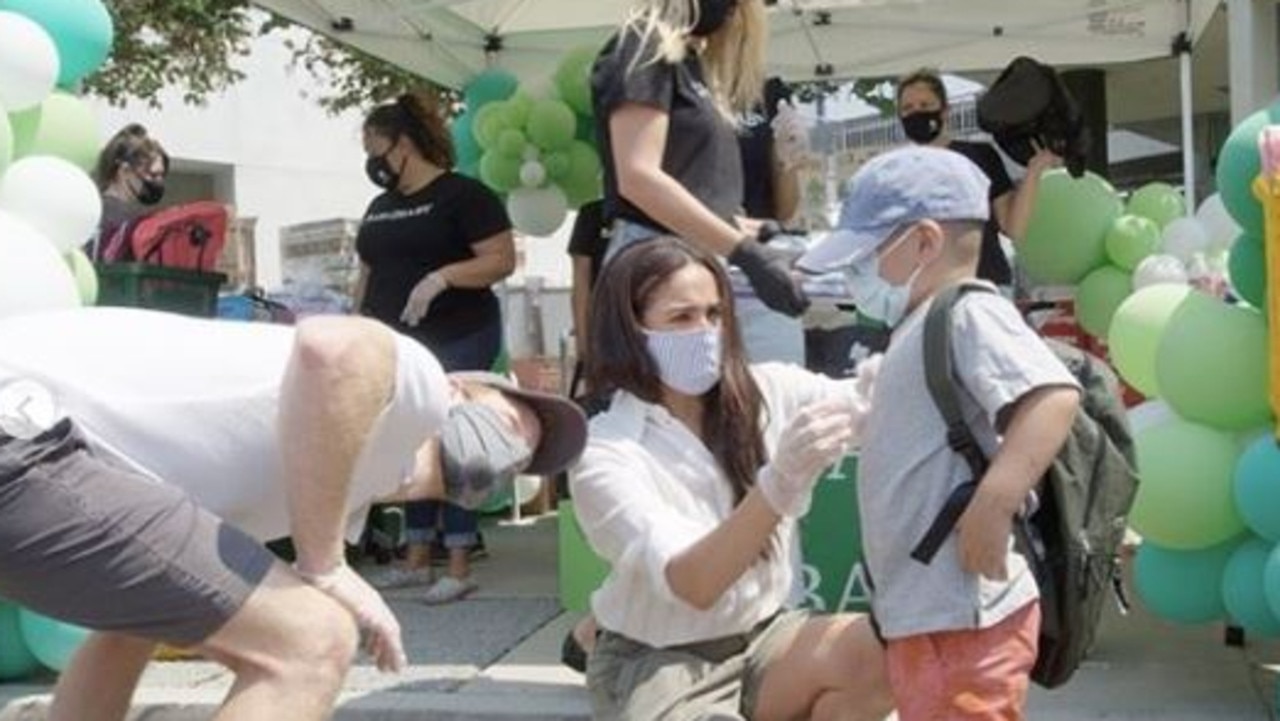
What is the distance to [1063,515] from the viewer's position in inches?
108

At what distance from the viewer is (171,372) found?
239 centimetres

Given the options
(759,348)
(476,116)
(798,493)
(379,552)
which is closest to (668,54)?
(759,348)

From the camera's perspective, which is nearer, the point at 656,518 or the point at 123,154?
the point at 656,518

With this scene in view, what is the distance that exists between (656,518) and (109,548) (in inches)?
40.4

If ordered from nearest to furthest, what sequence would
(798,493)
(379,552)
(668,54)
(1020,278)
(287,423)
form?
(287,423) < (798,493) < (668,54) < (379,552) < (1020,278)

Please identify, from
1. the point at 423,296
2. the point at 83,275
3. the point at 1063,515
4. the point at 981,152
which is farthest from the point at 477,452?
the point at 981,152

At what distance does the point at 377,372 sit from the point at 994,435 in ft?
3.35

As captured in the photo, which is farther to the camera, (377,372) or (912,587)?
(912,587)

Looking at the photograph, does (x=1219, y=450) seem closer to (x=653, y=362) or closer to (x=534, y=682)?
(x=653, y=362)

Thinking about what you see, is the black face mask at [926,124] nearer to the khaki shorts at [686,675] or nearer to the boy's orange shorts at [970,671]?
the khaki shorts at [686,675]

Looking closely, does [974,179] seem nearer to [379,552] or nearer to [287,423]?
[287,423]

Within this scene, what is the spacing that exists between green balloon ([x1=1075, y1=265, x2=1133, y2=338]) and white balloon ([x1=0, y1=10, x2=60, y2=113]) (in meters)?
4.10

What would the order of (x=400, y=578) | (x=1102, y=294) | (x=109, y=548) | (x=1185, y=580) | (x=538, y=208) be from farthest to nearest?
1. (x=538, y=208)
2. (x=1102, y=294)
3. (x=400, y=578)
4. (x=1185, y=580)
5. (x=109, y=548)

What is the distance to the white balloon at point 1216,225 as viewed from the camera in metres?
4.78
